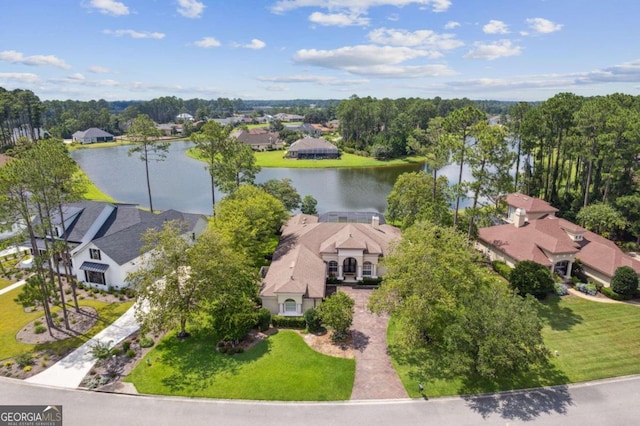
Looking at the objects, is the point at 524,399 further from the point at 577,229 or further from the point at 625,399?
the point at 577,229

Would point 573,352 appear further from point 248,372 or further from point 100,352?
point 100,352

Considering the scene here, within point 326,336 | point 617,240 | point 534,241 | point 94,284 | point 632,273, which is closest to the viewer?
point 326,336

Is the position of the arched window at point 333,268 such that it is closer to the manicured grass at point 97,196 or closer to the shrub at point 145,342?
the shrub at point 145,342

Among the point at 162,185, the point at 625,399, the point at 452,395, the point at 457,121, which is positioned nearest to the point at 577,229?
the point at 457,121

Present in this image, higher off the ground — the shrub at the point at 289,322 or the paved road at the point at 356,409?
the shrub at the point at 289,322

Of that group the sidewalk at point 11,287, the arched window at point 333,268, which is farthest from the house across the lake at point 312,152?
the sidewalk at point 11,287

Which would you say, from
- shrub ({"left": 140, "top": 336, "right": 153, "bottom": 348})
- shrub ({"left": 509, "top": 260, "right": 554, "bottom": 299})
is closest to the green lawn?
shrub ({"left": 509, "top": 260, "right": 554, "bottom": 299})

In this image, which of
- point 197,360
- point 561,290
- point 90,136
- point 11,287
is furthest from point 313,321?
point 90,136

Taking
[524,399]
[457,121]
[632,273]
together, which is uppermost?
[457,121]
